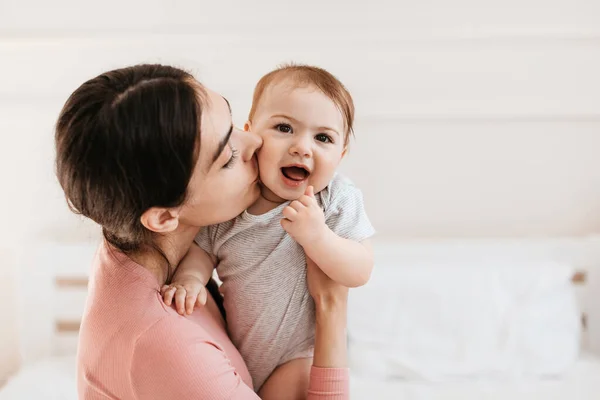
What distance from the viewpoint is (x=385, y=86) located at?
1.97 meters

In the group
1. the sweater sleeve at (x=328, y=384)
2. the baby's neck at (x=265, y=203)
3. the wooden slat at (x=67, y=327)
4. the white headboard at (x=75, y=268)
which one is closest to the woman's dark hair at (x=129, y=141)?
the baby's neck at (x=265, y=203)

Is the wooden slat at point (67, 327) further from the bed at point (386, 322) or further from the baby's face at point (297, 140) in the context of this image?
the baby's face at point (297, 140)

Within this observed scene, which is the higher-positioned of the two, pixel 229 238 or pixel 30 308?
pixel 229 238

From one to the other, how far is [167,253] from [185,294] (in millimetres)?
104

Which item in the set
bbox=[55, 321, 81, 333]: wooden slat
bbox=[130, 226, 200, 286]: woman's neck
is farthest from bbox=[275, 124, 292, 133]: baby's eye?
bbox=[55, 321, 81, 333]: wooden slat

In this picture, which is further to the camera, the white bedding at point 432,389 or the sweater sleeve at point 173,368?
the white bedding at point 432,389

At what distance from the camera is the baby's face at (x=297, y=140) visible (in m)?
1.08

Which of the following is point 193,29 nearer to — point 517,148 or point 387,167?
point 387,167

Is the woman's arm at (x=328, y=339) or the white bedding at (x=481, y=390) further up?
the woman's arm at (x=328, y=339)

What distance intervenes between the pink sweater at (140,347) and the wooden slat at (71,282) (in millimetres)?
1047

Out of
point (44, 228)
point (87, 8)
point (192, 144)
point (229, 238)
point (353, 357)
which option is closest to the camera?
point (192, 144)

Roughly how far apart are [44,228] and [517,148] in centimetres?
152

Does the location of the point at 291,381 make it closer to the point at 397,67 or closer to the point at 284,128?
the point at 284,128

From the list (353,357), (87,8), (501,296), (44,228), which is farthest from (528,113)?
(44,228)
